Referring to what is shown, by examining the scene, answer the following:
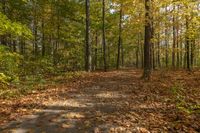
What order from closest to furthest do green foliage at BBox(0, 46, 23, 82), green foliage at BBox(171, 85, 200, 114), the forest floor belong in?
the forest floor, green foliage at BBox(171, 85, 200, 114), green foliage at BBox(0, 46, 23, 82)

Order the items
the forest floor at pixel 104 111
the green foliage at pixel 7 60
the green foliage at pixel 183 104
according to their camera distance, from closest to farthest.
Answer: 1. the forest floor at pixel 104 111
2. the green foliage at pixel 183 104
3. the green foliage at pixel 7 60

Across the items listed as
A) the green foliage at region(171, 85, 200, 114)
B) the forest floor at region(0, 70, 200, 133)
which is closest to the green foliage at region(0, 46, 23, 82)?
the forest floor at region(0, 70, 200, 133)

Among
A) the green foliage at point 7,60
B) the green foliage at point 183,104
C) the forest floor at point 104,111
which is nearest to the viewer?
the forest floor at point 104,111

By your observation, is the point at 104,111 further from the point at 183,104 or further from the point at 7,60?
the point at 7,60

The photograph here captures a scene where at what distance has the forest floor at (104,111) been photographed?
759cm

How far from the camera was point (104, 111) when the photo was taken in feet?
31.0

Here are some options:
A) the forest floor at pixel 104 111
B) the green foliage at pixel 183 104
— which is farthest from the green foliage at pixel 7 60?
the green foliage at pixel 183 104

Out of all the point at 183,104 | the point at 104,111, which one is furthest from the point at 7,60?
the point at 183,104

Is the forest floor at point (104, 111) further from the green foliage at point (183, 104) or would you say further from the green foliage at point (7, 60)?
the green foliage at point (7, 60)

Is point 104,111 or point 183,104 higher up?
point 183,104

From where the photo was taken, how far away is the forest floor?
24.9 ft

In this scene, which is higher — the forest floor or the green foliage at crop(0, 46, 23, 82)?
the green foliage at crop(0, 46, 23, 82)

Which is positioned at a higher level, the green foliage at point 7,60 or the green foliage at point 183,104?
the green foliage at point 7,60

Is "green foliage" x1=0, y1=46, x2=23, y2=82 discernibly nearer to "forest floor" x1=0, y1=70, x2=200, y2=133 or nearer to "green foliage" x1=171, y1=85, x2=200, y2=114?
"forest floor" x1=0, y1=70, x2=200, y2=133
